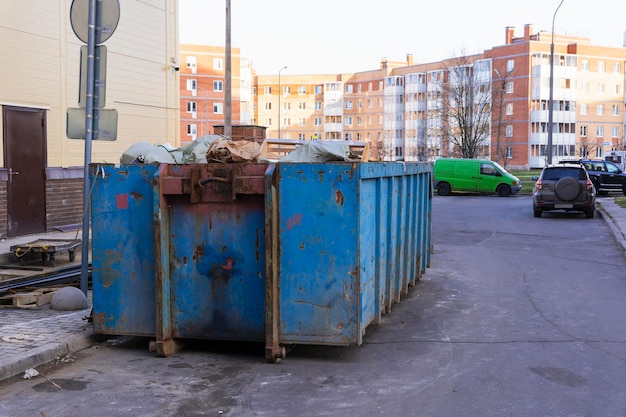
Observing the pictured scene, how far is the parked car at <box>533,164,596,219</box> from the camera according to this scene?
2253 centimetres

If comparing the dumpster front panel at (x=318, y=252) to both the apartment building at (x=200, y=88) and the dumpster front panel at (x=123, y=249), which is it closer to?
the dumpster front panel at (x=123, y=249)

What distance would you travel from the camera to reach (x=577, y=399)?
5.40 metres

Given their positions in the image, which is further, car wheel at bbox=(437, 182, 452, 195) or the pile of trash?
car wheel at bbox=(437, 182, 452, 195)

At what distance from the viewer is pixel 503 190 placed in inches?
1455

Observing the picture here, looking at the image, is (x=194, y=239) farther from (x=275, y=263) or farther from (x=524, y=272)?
(x=524, y=272)

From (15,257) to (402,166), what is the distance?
720cm

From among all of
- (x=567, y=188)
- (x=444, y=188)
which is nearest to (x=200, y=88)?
(x=444, y=188)

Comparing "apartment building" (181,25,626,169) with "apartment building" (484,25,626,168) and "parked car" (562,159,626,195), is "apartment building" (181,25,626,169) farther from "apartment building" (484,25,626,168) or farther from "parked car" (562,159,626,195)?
"parked car" (562,159,626,195)

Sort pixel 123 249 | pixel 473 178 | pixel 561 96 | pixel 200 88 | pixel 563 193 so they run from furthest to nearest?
pixel 200 88 → pixel 561 96 → pixel 473 178 → pixel 563 193 → pixel 123 249

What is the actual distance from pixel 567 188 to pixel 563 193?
296 millimetres

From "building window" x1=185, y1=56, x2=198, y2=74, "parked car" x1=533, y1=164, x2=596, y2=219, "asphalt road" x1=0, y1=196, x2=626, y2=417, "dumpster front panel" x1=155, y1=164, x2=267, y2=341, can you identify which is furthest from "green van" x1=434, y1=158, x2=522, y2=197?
"building window" x1=185, y1=56, x2=198, y2=74

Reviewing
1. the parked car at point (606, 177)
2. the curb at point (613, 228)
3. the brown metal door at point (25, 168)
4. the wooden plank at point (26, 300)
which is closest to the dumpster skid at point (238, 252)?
the wooden plank at point (26, 300)

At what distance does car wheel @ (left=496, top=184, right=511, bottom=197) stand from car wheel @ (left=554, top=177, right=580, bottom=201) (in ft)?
46.0

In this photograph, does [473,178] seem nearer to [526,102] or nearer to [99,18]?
[99,18]
